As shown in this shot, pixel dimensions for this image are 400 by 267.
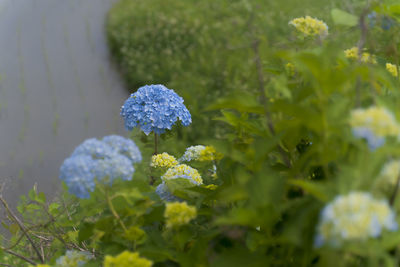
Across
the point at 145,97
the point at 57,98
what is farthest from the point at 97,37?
the point at 145,97

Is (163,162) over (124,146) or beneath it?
beneath

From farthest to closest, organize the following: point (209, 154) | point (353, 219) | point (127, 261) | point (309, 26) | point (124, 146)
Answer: point (309, 26)
point (209, 154)
point (124, 146)
point (127, 261)
point (353, 219)

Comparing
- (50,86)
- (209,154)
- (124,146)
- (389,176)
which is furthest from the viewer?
(50,86)

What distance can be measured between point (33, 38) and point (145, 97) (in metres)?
4.17

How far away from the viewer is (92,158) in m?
0.98

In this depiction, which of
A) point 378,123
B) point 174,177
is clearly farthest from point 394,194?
point 174,177

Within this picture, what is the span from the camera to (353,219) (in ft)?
2.23

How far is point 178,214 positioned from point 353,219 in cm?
41

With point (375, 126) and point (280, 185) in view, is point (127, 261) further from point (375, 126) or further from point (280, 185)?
point (375, 126)

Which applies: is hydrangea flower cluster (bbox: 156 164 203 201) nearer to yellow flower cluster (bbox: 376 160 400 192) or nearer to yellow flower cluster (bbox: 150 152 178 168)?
yellow flower cluster (bbox: 150 152 178 168)

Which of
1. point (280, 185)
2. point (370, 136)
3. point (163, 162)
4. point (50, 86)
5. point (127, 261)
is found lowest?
point (50, 86)

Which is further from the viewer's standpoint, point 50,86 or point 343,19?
point 50,86

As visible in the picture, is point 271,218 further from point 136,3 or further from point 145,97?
point 136,3

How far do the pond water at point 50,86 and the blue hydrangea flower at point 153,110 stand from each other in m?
1.65
